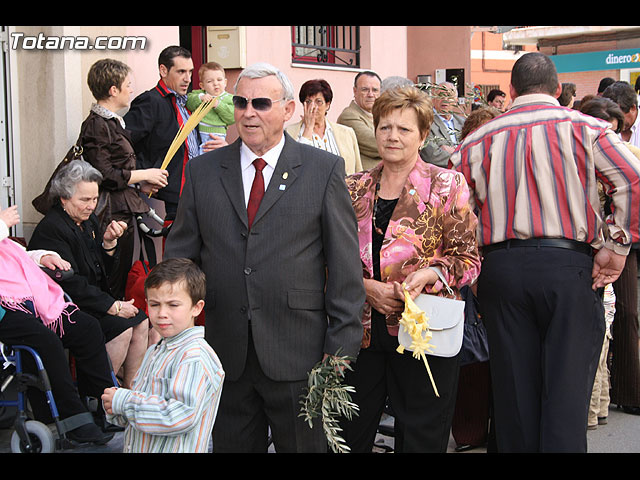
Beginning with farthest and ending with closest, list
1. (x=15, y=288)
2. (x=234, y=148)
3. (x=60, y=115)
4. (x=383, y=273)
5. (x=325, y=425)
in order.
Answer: (x=60, y=115)
(x=15, y=288)
(x=383, y=273)
(x=234, y=148)
(x=325, y=425)

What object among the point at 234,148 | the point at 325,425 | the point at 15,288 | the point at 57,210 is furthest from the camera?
the point at 57,210

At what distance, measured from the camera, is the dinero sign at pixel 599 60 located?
28062mm

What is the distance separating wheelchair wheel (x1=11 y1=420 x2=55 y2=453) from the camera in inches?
203

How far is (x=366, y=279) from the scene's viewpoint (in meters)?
4.14

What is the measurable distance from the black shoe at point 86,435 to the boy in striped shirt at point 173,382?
6.29 ft

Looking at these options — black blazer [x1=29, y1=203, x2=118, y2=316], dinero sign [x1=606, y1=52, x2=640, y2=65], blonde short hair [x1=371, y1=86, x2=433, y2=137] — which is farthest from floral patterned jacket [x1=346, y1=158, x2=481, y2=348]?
dinero sign [x1=606, y1=52, x2=640, y2=65]

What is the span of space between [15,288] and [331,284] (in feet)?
8.49

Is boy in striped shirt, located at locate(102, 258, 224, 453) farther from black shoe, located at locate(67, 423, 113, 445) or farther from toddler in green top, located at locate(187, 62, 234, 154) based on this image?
toddler in green top, located at locate(187, 62, 234, 154)

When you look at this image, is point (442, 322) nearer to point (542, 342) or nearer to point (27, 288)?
point (542, 342)

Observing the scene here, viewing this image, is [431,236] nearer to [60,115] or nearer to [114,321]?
[114,321]

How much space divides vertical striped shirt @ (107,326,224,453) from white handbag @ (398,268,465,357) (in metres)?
0.97

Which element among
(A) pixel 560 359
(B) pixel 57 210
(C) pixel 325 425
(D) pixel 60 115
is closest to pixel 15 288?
(B) pixel 57 210

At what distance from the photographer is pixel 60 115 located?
23.4ft

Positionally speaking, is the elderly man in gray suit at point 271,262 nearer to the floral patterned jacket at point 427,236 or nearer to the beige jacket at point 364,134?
the floral patterned jacket at point 427,236
